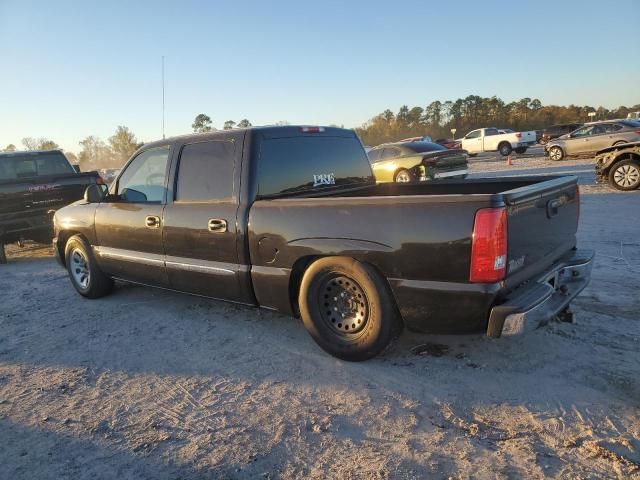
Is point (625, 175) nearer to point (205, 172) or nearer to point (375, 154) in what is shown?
point (375, 154)

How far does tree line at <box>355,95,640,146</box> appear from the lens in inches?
2601

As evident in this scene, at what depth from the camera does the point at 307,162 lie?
166 inches

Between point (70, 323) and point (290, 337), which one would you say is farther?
point (70, 323)

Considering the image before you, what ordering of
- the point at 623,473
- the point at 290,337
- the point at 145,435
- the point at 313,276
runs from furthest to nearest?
the point at 290,337 → the point at 313,276 → the point at 145,435 → the point at 623,473

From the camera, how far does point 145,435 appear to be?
112 inches

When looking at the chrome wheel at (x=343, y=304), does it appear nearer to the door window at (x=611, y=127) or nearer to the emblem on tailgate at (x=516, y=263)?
the emblem on tailgate at (x=516, y=263)

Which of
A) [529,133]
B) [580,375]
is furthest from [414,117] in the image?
[580,375]

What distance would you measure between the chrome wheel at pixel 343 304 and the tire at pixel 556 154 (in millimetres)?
20450

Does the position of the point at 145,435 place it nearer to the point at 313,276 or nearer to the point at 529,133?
the point at 313,276

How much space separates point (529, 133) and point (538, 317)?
92.8 ft

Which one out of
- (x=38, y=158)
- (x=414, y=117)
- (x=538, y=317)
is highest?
(x=414, y=117)

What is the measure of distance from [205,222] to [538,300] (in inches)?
106

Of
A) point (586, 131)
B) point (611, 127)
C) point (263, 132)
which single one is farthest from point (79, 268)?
point (586, 131)

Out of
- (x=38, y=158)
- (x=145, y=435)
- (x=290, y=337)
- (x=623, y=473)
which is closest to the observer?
(x=623, y=473)
